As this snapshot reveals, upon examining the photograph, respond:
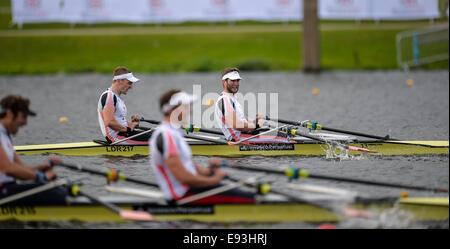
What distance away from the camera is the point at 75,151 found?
12.8 meters

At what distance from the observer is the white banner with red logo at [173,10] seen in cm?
3238

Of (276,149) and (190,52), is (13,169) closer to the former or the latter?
(276,149)

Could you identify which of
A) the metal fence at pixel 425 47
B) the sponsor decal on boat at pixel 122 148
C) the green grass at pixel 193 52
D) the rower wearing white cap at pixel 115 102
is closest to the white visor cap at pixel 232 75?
the rower wearing white cap at pixel 115 102

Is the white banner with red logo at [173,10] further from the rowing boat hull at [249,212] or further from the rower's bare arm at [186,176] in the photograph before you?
the rower's bare arm at [186,176]

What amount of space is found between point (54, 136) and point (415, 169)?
8.71m

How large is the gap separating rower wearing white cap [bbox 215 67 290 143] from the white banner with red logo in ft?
68.0

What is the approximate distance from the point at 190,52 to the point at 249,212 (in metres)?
26.1

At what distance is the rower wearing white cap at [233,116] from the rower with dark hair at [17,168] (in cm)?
400

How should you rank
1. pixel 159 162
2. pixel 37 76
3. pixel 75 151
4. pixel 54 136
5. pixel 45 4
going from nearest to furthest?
1. pixel 159 162
2. pixel 75 151
3. pixel 54 136
4. pixel 37 76
5. pixel 45 4

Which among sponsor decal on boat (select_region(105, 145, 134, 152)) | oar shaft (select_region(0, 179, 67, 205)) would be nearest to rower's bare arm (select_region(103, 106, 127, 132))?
sponsor decal on boat (select_region(105, 145, 134, 152))

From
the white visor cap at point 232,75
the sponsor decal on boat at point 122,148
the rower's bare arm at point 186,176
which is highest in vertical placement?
the white visor cap at point 232,75
